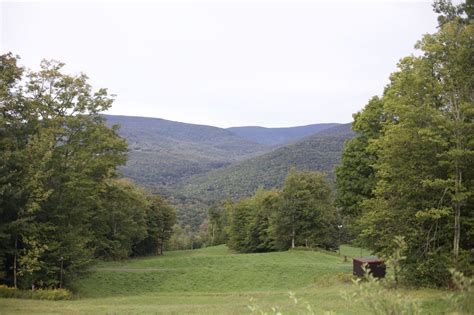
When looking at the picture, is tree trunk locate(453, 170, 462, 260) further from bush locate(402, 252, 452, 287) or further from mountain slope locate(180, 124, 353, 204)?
mountain slope locate(180, 124, 353, 204)

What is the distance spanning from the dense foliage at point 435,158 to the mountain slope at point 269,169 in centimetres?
12084

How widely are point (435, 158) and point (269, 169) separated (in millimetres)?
147466

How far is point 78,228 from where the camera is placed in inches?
1031

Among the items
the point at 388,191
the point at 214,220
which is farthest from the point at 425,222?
the point at 214,220

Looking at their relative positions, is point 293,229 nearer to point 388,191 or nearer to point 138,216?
point 138,216

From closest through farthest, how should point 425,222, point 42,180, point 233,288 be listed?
1. point 425,222
2. point 42,180
3. point 233,288

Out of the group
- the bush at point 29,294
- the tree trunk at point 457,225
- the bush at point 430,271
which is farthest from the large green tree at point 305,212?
the bush at point 29,294

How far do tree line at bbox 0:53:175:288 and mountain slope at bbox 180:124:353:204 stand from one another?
376ft

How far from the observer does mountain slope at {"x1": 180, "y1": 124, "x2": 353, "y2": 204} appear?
154m

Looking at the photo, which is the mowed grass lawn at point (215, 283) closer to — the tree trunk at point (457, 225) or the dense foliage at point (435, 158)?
the dense foliage at point (435, 158)

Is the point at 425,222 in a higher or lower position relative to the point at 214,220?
higher

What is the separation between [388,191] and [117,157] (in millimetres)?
17523

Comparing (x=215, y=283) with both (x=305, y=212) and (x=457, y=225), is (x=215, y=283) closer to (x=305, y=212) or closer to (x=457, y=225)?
(x=457, y=225)

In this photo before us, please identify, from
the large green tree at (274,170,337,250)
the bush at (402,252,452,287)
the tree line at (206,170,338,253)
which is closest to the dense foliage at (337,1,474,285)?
the bush at (402,252,452,287)
